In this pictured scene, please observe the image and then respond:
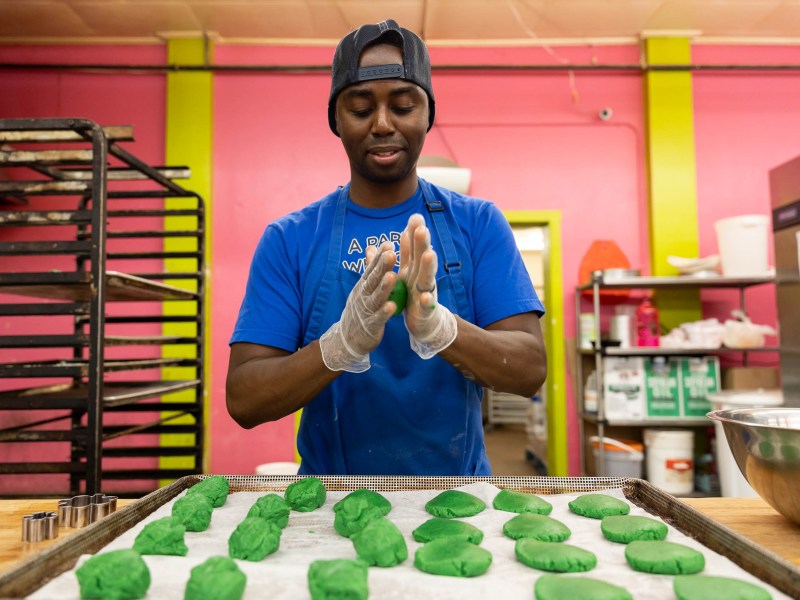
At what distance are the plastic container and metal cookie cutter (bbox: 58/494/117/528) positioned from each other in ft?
11.9

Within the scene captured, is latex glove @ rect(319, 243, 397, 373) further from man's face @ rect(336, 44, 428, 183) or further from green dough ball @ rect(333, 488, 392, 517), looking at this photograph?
man's face @ rect(336, 44, 428, 183)

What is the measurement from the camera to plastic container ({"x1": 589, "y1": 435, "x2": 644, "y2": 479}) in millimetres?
3998

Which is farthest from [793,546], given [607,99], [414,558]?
[607,99]

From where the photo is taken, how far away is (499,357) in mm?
1317

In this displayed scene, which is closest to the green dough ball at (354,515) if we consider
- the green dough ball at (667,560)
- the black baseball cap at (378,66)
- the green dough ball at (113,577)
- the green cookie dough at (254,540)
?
the green cookie dough at (254,540)

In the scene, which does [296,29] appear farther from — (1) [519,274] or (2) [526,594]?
(2) [526,594]

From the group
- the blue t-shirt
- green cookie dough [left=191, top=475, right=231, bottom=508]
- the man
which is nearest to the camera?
green cookie dough [left=191, top=475, right=231, bottom=508]

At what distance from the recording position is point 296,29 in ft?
14.6

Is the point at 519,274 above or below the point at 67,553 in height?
above

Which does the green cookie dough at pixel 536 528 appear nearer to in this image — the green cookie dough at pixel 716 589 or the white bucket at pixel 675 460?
the green cookie dough at pixel 716 589

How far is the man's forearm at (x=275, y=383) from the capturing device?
4.15ft

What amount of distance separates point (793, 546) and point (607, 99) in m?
4.25

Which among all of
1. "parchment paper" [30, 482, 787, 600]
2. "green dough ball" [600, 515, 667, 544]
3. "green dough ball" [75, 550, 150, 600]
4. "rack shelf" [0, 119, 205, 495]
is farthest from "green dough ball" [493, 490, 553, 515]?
"rack shelf" [0, 119, 205, 495]

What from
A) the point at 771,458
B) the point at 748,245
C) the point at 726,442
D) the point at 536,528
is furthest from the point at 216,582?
the point at 748,245
